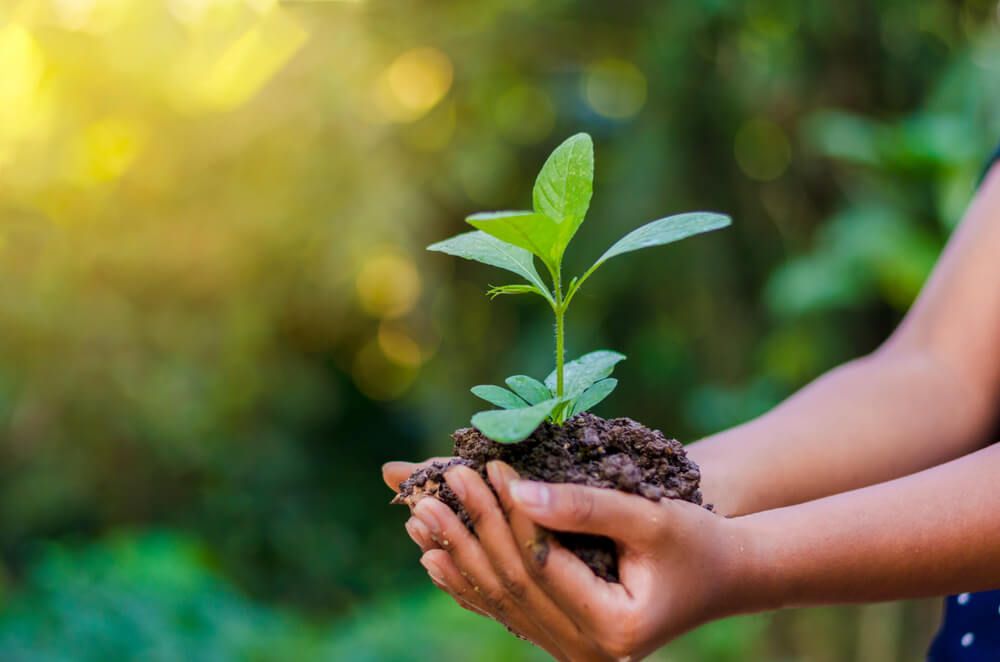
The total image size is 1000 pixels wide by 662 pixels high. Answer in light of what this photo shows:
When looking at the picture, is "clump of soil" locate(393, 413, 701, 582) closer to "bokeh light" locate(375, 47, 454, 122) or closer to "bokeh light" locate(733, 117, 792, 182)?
"bokeh light" locate(733, 117, 792, 182)

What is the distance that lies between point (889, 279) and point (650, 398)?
1.13m

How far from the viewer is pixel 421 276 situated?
341 cm

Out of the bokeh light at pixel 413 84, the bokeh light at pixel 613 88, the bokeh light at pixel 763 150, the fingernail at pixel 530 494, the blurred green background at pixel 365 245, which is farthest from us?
the bokeh light at pixel 413 84

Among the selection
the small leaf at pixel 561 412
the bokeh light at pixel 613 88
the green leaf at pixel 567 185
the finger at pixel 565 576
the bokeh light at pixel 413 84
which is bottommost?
the finger at pixel 565 576

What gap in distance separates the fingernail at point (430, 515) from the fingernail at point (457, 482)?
21 millimetres

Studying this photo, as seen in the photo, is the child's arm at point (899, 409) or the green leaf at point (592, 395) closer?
the green leaf at point (592, 395)

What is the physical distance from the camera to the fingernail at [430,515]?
1.91 feet

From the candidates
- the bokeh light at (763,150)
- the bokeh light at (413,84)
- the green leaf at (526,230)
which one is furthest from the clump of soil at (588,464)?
the bokeh light at (413,84)

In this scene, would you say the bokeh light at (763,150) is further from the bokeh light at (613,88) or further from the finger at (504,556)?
the finger at (504,556)

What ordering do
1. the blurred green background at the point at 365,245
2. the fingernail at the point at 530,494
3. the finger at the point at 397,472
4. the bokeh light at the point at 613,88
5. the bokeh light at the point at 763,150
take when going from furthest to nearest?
the bokeh light at the point at 613,88, the bokeh light at the point at 763,150, the blurred green background at the point at 365,245, the finger at the point at 397,472, the fingernail at the point at 530,494

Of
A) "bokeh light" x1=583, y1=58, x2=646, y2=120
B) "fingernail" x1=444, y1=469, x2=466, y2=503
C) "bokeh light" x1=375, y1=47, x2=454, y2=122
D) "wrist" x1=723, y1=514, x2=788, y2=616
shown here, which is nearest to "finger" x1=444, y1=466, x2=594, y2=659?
"fingernail" x1=444, y1=469, x2=466, y2=503

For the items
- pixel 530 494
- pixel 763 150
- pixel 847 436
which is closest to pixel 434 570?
pixel 530 494

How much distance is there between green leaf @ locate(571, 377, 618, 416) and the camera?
0.66 meters

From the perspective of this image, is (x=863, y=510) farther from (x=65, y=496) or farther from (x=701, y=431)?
(x=65, y=496)
